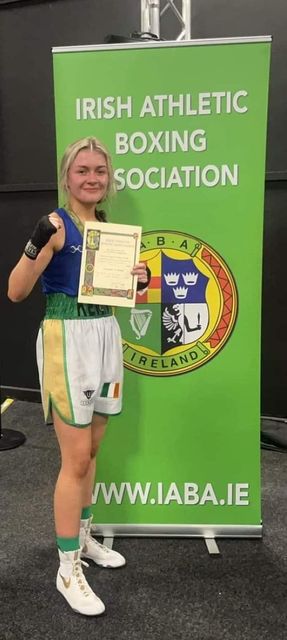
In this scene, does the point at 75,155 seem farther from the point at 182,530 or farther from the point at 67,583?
the point at 182,530

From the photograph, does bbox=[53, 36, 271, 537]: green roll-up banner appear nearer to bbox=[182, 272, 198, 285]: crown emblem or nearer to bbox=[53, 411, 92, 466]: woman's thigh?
bbox=[182, 272, 198, 285]: crown emblem

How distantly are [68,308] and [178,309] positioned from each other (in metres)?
0.52

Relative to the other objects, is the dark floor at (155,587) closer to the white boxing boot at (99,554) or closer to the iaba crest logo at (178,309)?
the white boxing boot at (99,554)

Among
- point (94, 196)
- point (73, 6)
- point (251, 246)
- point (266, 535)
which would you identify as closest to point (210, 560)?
point (266, 535)

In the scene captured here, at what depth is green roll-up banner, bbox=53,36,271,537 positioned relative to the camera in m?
1.97

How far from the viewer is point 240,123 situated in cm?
198

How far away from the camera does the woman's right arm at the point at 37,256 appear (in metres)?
1.58

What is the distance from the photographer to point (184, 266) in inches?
82.1

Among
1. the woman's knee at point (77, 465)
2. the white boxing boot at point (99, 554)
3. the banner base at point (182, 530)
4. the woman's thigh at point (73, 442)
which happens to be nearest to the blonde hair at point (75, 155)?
the woman's thigh at point (73, 442)

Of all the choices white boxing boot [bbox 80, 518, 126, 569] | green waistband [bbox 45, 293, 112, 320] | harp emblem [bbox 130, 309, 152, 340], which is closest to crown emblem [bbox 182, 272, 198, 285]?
harp emblem [bbox 130, 309, 152, 340]

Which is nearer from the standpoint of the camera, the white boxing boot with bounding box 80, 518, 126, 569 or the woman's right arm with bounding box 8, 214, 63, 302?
the woman's right arm with bounding box 8, 214, 63, 302

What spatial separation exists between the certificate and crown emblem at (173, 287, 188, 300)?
1.20 ft

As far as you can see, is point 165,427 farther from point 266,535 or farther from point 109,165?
point 109,165

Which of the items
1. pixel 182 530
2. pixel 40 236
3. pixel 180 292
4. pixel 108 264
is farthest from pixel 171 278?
pixel 182 530
